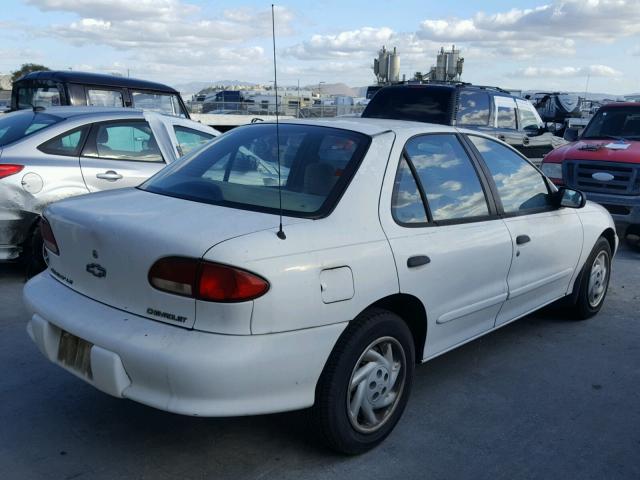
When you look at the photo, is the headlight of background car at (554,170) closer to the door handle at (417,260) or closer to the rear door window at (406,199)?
A: the rear door window at (406,199)

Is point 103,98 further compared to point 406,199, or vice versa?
point 103,98

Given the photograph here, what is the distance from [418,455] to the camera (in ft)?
10.4

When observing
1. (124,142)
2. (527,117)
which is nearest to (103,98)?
(124,142)

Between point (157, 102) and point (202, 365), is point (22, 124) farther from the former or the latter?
point (157, 102)

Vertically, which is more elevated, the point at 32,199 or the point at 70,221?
the point at 70,221

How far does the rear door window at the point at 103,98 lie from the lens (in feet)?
32.6

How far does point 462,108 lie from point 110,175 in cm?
586

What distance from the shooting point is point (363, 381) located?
122 inches

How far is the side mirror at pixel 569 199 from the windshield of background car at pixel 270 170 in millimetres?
1862

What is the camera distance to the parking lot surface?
302cm

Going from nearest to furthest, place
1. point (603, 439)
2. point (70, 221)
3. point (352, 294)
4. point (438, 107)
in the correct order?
point (352, 294) < point (70, 221) < point (603, 439) < point (438, 107)

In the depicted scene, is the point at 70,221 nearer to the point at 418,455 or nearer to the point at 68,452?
the point at 68,452

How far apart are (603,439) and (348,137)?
2.09 meters

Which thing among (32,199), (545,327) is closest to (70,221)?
(32,199)
